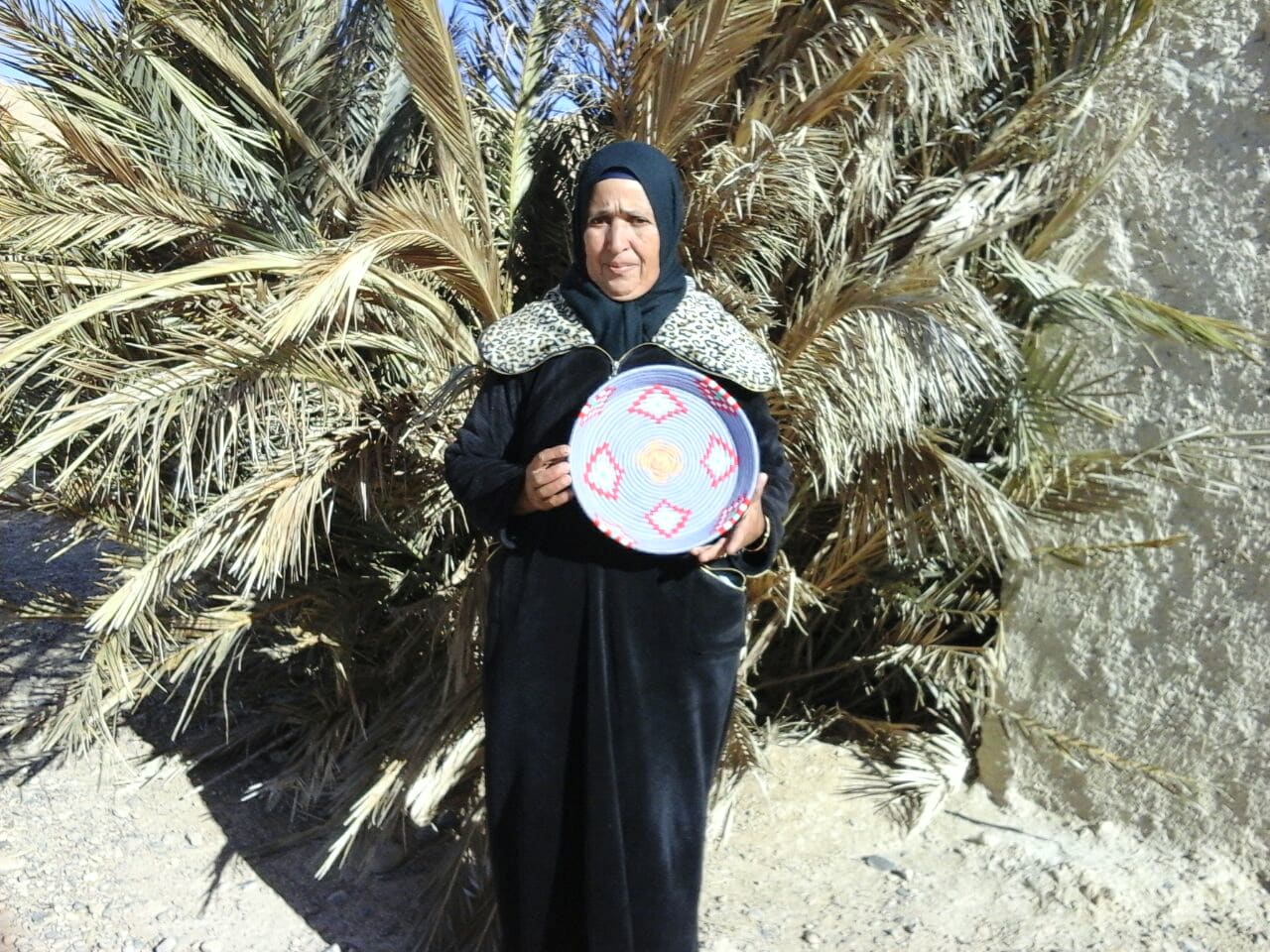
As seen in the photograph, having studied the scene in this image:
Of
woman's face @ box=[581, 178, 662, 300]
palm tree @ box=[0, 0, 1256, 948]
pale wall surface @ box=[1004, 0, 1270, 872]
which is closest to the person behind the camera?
woman's face @ box=[581, 178, 662, 300]

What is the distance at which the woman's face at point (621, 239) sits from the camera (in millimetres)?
2328

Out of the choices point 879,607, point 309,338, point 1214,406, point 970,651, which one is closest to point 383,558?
point 309,338

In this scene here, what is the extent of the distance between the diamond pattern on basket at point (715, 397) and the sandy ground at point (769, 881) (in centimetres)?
170

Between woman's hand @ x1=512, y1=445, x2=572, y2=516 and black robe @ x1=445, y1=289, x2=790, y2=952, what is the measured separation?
8 cm

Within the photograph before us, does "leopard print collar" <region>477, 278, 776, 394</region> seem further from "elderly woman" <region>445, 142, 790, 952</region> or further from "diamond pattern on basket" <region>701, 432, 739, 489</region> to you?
"diamond pattern on basket" <region>701, 432, 739, 489</region>

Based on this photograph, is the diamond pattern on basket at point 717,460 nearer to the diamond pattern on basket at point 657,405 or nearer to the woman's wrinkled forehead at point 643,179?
the diamond pattern on basket at point 657,405

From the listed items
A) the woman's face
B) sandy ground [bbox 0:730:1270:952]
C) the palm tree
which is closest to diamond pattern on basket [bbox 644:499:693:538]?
the woman's face

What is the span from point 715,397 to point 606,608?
46cm

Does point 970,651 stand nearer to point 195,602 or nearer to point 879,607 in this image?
point 879,607

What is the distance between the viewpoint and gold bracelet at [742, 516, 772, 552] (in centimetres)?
238

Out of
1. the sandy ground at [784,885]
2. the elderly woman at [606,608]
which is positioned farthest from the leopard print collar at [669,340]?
the sandy ground at [784,885]

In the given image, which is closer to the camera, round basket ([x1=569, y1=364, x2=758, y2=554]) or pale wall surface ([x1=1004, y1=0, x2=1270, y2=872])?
round basket ([x1=569, y1=364, x2=758, y2=554])

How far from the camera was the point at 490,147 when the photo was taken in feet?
14.0

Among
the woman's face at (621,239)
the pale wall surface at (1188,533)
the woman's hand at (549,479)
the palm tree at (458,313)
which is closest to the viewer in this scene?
the woman's hand at (549,479)
